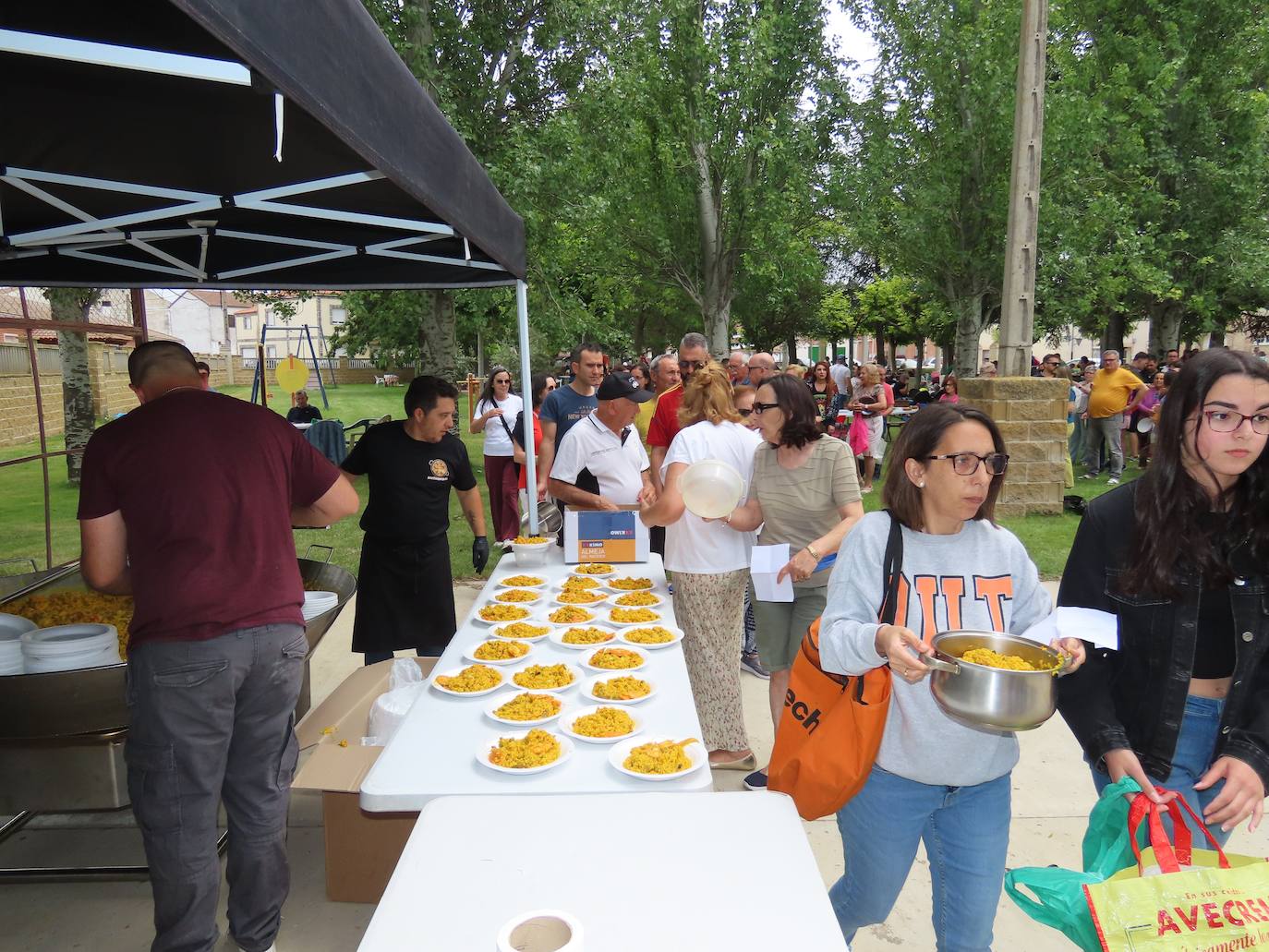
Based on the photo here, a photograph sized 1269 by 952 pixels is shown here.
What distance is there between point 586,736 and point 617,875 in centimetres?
72

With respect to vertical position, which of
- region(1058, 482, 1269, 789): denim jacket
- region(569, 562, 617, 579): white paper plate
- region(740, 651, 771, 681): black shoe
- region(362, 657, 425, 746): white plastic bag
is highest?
region(1058, 482, 1269, 789): denim jacket

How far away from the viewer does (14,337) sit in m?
5.64

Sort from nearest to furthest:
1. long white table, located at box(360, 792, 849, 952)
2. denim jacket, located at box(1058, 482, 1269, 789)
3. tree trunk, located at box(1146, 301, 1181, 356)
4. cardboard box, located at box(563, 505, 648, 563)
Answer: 1. long white table, located at box(360, 792, 849, 952)
2. denim jacket, located at box(1058, 482, 1269, 789)
3. cardboard box, located at box(563, 505, 648, 563)
4. tree trunk, located at box(1146, 301, 1181, 356)

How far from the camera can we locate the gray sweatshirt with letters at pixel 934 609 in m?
1.93

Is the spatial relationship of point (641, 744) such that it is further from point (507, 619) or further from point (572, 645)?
point (507, 619)

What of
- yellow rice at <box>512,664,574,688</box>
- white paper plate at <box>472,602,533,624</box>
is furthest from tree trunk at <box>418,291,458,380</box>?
yellow rice at <box>512,664,574,688</box>

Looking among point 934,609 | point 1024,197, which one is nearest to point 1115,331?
point 1024,197

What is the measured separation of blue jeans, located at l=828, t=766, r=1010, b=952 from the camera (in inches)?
76.7

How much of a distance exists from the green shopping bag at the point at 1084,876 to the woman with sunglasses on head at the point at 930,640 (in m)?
0.28

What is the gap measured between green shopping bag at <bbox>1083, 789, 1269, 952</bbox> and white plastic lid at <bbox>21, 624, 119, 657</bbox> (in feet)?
9.36

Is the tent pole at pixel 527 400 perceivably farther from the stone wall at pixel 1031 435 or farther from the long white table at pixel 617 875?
the stone wall at pixel 1031 435

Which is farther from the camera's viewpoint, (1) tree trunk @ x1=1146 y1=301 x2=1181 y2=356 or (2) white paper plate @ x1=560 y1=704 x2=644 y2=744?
(1) tree trunk @ x1=1146 y1=301 x2=1181 y2=356

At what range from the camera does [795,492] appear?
10.9ft

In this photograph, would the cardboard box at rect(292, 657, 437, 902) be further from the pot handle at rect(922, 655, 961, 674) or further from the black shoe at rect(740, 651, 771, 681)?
the black shoe at rect(740, 651, 771, 681)
